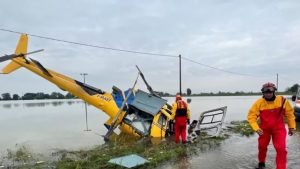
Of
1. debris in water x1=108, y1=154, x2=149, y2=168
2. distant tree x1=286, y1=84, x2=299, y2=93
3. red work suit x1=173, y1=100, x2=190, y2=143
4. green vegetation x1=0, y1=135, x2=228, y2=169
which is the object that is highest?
distant tree x1=286, y1=84, x2=299, y2=93

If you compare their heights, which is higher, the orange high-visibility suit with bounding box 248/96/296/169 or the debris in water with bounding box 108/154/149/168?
the orange high-visibility suit with bounding box 248/96/296/169

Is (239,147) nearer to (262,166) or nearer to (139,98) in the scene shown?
(262,166)

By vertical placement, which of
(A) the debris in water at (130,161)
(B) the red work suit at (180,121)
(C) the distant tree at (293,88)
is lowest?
(A) the debris in water at (130,161)

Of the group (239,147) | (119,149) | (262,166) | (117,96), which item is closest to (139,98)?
(117,96)

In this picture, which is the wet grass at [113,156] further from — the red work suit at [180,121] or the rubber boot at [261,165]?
the rubber boot at [261,165]

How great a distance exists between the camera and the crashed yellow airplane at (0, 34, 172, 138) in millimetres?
15148

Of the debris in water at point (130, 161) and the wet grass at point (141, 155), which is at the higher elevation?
the debris in water at point (130, 161)

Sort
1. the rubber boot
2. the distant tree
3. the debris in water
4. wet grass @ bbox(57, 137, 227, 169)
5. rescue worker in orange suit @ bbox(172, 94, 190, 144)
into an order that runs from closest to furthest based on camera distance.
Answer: the rubber boot < the debris in water < wet grass @ bbox(57, 137, 227, 169) < rescue worker in orange suit @ bbox(172, 94, 190, 144) < the distant tree

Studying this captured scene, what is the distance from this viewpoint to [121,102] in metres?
16.0

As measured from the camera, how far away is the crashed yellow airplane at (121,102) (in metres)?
15.1

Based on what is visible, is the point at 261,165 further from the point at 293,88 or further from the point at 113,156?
the point at 293,88

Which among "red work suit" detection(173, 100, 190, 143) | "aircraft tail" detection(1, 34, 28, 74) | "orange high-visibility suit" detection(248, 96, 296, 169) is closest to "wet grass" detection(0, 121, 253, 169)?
"red work suit" detection(173, 100, 190, 143)

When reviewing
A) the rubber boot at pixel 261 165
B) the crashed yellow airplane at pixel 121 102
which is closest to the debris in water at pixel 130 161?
the rubber boot at pixel 261 165

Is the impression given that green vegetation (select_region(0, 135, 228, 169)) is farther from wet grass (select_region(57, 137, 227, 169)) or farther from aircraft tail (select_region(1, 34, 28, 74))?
aircraft tail (select_region(1, 34, 28, 74))
